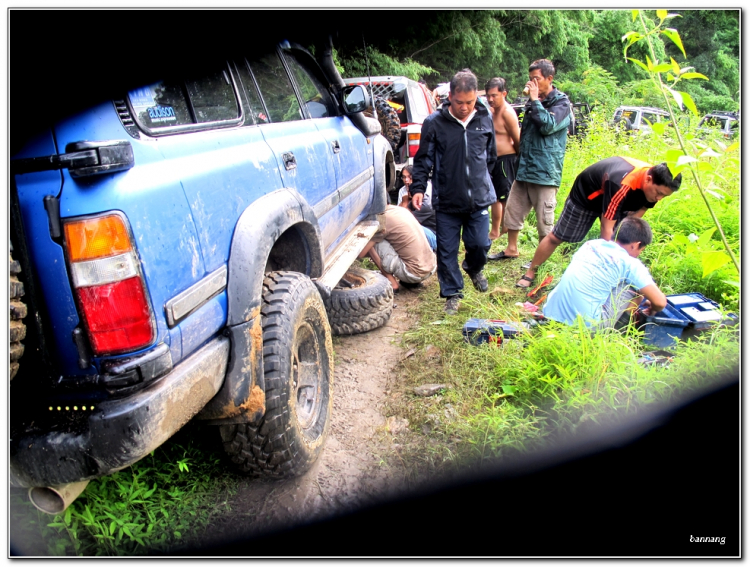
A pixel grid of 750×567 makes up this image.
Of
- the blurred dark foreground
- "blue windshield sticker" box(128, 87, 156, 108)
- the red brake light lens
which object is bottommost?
the blurred dark foreground

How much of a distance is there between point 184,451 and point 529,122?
4356 mm

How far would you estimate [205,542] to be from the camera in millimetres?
2232

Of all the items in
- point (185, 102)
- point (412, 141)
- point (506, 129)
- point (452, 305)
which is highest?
point (185, 102)

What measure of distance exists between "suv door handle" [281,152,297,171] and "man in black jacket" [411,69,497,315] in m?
1.96

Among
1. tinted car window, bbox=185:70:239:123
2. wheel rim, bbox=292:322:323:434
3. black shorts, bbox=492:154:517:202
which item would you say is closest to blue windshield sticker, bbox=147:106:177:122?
tinted car window, bbox=185:70:239:123

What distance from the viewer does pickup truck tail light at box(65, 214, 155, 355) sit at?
1.52 meters

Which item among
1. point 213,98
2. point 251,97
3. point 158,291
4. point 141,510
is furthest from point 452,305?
point 158,291

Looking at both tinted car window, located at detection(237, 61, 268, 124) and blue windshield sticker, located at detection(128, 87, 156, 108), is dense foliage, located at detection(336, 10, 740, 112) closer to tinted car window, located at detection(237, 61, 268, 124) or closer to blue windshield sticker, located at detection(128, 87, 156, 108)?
tinted car window, located at detection(237, 61, 268, 124)

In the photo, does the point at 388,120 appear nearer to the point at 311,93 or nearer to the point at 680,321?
the point at 311,93

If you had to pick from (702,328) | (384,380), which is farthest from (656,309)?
(384,380)

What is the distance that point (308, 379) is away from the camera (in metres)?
2.74

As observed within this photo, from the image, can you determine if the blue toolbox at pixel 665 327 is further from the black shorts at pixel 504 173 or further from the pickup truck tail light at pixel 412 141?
the pickup truck tail light at pixel 412 141

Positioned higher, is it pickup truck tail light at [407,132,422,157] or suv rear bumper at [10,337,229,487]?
pickup truck tail light at [407,132,422,157]

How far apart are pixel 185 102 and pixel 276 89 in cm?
104
